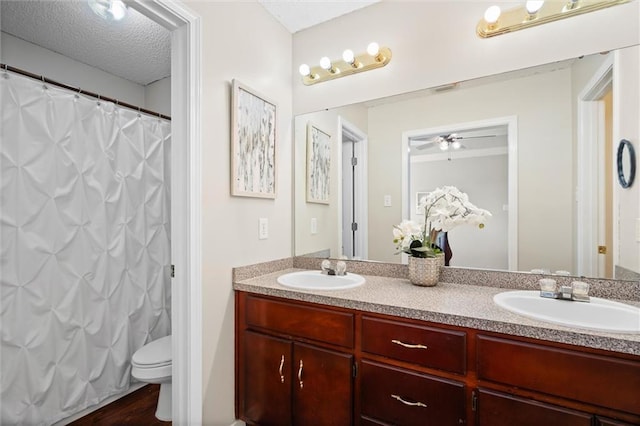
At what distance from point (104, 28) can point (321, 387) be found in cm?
252

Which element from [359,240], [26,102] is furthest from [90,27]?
[359,240]

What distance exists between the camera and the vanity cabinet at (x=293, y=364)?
1354 mm

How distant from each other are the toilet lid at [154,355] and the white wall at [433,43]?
5.71ft

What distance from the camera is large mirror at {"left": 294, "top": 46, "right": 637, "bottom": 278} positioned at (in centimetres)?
140

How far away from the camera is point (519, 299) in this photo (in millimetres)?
1320

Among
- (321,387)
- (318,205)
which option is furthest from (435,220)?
(321,387)

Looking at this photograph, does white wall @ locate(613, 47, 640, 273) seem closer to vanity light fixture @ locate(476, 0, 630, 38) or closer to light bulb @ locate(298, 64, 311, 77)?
vanity light fixture @ locate(476, 0, 630, 38)

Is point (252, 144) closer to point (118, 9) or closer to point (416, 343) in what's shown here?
point (118, 9)

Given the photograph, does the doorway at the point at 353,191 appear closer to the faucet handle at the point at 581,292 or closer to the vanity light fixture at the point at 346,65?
the vanity light fixture at the point at 346,65

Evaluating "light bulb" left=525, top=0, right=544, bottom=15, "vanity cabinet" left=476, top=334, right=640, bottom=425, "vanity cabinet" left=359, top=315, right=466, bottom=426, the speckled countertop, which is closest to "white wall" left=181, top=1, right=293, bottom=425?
the speckled countertop

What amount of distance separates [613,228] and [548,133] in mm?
496

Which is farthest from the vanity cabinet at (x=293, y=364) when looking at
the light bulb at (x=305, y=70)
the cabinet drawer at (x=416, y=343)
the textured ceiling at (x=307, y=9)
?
the textured ceiling at (x=307, y=9)

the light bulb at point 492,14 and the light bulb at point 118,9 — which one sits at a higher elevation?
the light bulb at point 118,9

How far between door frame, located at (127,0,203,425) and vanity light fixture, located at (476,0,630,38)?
1368mm
